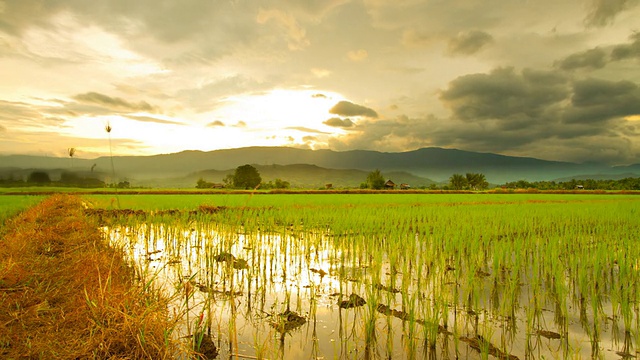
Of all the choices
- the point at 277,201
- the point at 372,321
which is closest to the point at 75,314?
the point at 372,321

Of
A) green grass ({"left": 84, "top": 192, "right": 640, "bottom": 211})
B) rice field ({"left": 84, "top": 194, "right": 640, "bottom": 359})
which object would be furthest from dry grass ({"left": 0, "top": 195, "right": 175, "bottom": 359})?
green grass ({"left": 84, "top": 192, "right": 640, "bottom": 211})

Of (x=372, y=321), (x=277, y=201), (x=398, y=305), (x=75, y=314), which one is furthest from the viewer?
(x=277, y=201)

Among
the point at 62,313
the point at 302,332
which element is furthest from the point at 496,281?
the point at 62,313

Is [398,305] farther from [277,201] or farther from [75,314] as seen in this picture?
[277,201]

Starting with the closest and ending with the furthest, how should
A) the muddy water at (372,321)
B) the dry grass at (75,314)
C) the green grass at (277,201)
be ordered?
the dry grass at (75,314)
the muddy water at (372,321)
the green grass at (277,201)

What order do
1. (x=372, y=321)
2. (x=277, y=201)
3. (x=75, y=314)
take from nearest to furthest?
(x=75, y=314) < (x=372, y=321) < (x=277, y=201)

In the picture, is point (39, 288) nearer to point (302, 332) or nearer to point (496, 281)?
point (302, 332)

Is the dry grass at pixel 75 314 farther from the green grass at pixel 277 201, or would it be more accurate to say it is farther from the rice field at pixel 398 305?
the green grass at pixel 277 201

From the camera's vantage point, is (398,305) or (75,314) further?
(398,305)

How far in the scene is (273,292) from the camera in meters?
3.69

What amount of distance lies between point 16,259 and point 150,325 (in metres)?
3.30

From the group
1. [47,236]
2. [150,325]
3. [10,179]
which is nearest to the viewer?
[150,325]

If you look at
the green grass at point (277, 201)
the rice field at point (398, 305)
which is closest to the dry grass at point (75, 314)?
the rice field at point (398, 305)

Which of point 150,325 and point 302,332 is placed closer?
point 150,325
